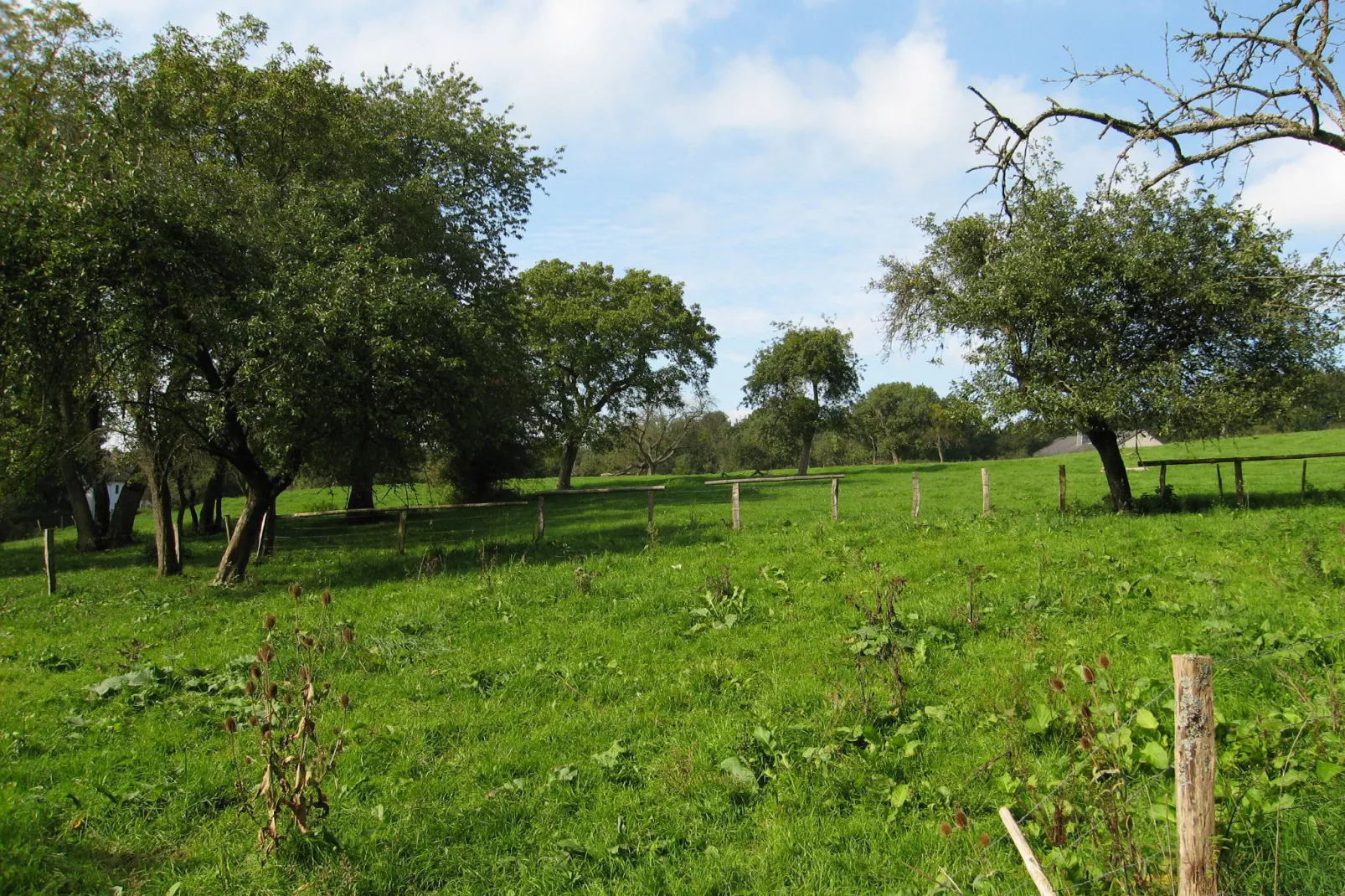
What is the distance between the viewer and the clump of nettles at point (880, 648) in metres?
7.22

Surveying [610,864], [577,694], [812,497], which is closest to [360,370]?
[577,694]

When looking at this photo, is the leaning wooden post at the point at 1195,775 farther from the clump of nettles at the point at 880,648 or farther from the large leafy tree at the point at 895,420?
the large leafy tree at the point at 895,420

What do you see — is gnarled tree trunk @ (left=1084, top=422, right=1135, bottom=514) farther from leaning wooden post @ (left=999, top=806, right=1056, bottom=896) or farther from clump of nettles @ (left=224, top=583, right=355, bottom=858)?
clump of nettles @ (left=224, top=583, right=355, bottom=858)

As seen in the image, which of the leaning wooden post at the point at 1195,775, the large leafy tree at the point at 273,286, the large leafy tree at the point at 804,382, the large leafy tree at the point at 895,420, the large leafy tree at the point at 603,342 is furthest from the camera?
the large leafy tree at the point at 895,420

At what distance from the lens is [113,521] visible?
1085 inches

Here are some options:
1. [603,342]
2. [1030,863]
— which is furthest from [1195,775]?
[603,342]

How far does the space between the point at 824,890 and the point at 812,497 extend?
28.0m

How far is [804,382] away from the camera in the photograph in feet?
181

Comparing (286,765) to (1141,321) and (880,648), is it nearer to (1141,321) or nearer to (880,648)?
(880,648)

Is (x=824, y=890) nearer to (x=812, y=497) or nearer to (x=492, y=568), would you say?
(x=492, y=568)

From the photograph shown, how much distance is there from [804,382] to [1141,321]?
37641 mm

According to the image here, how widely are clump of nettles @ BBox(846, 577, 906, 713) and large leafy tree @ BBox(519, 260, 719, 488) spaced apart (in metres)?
32.3

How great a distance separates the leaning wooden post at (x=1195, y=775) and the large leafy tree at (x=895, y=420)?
84162mm

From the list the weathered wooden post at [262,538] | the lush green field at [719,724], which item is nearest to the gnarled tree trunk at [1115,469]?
the lush green field at [719,724]
